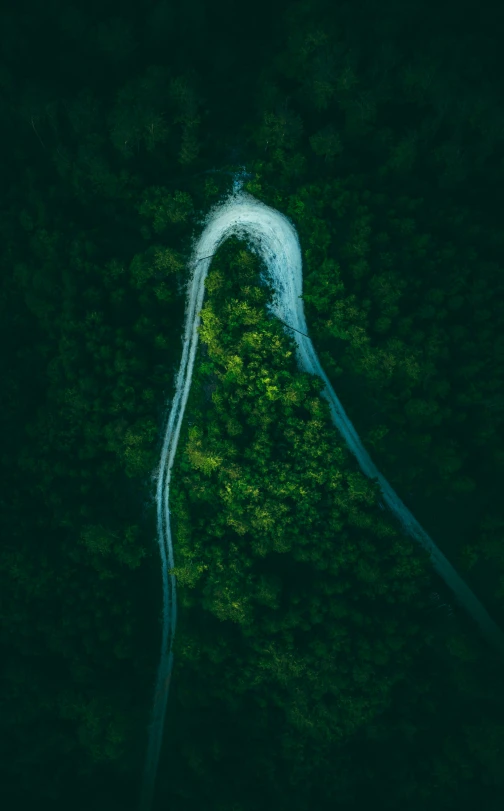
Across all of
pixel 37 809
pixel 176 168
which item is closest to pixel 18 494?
pixel 37 809

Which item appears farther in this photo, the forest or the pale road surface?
the pale road surface

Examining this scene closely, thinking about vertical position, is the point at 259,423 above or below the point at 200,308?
Result: below

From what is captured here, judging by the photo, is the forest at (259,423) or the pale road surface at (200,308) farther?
the pale road surface at (200,308)

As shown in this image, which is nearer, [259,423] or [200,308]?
[259,423]

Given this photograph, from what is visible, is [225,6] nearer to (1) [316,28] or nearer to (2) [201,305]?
(1) [316,28]
